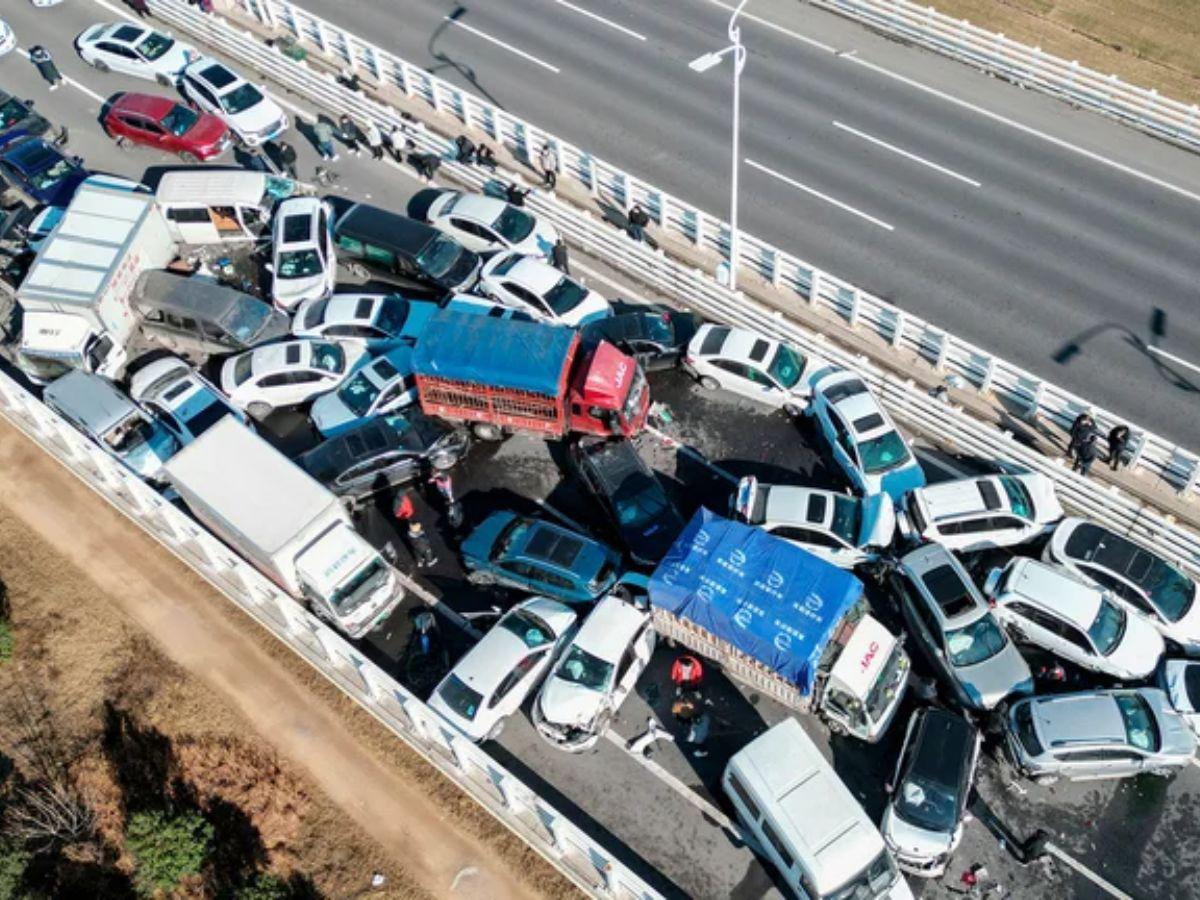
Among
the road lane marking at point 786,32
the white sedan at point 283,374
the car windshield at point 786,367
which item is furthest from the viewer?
the road lane marking at point 786,32

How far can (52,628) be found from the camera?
26.0m

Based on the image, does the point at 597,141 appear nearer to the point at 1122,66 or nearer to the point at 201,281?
the point at 201,281

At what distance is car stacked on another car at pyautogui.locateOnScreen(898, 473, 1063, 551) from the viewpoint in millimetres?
25219

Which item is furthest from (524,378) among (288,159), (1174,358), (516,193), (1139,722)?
(1174,358)

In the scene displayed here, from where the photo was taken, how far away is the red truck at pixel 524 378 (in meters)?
26.7

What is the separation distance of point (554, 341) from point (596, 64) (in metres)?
15.7

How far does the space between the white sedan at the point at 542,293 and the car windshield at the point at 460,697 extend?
1124 centimetres

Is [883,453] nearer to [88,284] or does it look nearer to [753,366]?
[753,366]

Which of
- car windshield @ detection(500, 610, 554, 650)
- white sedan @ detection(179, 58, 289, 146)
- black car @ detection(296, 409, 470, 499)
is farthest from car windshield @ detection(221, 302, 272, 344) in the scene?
car windshield @ detection(500, 610, 554, 650)

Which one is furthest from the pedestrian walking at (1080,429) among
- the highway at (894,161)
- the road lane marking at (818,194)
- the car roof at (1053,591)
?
the road lane marking at (818,194)

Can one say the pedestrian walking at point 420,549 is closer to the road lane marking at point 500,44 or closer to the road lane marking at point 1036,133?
the road lane marking at point 500,44

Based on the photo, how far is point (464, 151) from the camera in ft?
112

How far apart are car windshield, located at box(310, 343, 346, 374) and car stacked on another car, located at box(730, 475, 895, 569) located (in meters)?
11.2

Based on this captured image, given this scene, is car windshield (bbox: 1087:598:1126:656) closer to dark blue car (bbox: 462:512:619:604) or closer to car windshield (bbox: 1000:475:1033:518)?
car windshield (bbox: 1000:475:1033:518)
